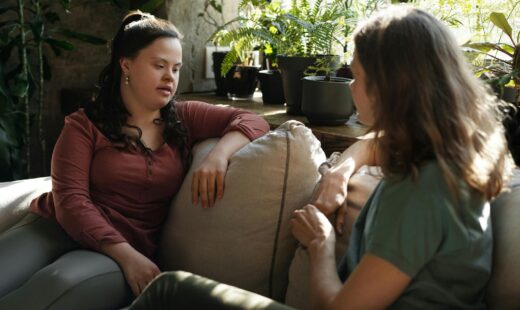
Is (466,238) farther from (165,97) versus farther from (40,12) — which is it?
(40,12)

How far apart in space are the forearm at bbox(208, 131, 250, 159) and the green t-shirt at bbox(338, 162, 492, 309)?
598mm

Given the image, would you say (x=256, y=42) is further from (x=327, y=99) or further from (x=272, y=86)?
(x=327, y=99)

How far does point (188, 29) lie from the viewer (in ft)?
8.16

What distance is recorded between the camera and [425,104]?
2.90ft

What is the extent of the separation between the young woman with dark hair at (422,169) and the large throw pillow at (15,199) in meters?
0.90

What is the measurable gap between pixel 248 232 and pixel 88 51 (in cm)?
164

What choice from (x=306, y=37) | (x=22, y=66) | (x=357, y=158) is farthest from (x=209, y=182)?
(x=22, y=66)

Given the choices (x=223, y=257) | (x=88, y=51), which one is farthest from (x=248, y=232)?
(x=88, y=51)

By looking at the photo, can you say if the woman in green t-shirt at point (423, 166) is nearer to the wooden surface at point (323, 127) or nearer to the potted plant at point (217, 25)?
the wooden surface at point (323, 127)

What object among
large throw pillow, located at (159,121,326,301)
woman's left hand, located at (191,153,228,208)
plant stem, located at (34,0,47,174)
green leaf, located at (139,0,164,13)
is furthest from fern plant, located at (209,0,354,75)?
plant stem, located at (34,0,47,174)

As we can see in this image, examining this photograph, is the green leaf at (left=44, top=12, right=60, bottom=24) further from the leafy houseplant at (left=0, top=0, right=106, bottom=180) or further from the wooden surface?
the wooden surface

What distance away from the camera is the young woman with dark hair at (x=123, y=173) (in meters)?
1.40

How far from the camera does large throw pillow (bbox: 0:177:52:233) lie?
5.31ft

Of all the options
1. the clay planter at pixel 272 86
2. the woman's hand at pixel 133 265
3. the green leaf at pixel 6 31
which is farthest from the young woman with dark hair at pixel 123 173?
the green leaf at pixel 6 31
